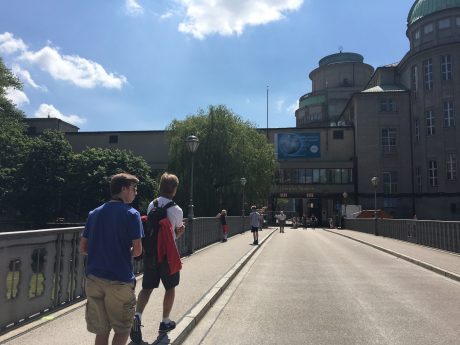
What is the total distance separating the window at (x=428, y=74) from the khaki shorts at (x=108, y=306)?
206 feet

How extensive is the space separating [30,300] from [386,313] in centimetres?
532

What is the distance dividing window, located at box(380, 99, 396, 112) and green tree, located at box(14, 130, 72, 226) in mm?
41632

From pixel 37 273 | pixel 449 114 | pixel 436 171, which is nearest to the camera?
pixel 37 273

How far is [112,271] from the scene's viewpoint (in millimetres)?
4086

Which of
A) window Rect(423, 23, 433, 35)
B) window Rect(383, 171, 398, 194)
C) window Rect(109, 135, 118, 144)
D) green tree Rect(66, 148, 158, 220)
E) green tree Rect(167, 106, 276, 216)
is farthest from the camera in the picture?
window Rect(109, 135, 118, 144)

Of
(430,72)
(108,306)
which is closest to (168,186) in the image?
(108,306)

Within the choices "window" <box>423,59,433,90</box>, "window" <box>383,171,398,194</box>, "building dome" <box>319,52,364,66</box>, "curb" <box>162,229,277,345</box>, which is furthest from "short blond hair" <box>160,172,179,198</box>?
"building dome" <box>319,52,364,66</box>

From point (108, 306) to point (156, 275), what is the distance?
1.58 metres

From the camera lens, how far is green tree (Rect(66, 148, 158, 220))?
47.6m

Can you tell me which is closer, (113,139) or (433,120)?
(433,120)

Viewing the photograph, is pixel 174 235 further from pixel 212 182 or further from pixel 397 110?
pixel 397 110

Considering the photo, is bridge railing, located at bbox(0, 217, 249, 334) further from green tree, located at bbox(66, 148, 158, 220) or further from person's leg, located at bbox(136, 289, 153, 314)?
green tree, located at bbox(66, 148, 158, 220)

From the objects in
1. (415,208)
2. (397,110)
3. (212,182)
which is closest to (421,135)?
(397,110)

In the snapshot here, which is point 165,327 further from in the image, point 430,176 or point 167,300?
point 430,176
